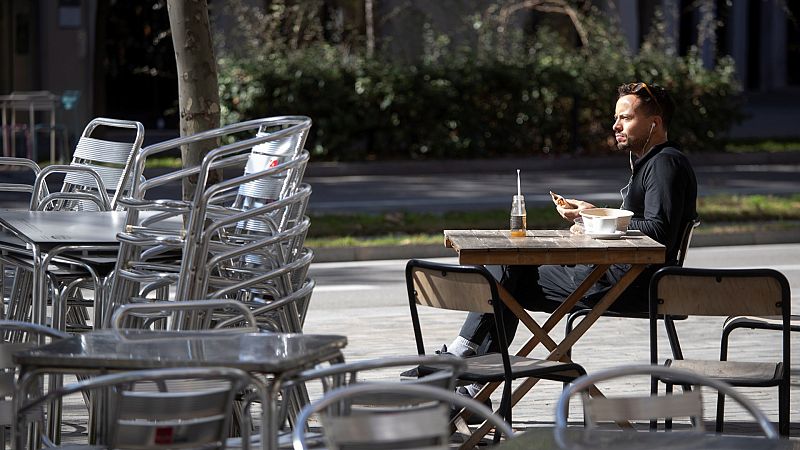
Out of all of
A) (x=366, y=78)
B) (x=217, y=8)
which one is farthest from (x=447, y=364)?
(x=217, y=8)

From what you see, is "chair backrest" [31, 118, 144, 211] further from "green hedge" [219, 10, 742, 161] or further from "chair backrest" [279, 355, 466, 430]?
"green hedge" [219, 10, 742, 161]

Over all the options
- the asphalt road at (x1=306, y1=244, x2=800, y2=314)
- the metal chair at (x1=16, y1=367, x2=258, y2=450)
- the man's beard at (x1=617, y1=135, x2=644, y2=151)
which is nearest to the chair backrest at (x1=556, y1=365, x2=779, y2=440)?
the metal chair at (x1=16, y1=367, x2=258, y2=450)

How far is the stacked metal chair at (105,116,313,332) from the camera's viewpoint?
5.23 metres

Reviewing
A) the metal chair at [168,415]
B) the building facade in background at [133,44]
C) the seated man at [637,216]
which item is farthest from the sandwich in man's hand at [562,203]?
the building facade in background at [133,44]

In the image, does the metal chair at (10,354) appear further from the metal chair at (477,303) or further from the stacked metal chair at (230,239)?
the metal chair at (477,303)

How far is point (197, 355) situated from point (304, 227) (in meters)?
1.96

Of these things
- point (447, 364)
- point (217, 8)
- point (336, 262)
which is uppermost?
point (217, 8)

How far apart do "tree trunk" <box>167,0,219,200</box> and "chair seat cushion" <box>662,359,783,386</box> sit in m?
3.58

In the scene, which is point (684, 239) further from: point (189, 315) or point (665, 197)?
point (189, 315)

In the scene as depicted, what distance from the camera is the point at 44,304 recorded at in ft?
19.0

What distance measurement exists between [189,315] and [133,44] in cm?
2747

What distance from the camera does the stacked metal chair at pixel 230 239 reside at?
5.23 metres

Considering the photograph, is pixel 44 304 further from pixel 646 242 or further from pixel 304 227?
pixel 646 242

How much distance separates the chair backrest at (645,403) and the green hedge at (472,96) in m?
19.0
